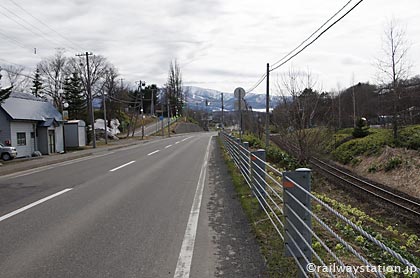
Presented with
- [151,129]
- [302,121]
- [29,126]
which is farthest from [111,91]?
[302,121]

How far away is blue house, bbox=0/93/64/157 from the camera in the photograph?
2947cm

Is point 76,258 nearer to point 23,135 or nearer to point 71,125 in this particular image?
point 23,135

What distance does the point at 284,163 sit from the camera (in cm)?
1880

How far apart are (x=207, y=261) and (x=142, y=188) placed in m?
6.08

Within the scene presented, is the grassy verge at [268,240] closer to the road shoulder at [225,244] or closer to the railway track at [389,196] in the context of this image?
the road shoulder at [225,244]

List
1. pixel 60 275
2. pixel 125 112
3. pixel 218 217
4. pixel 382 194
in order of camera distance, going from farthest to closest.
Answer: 1. pixel 125 112
2. pixel 382 194
3. pixel 218 217
4. pixel 60 275

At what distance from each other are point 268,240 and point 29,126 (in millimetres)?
32014

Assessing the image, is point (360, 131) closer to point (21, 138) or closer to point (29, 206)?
point (21, 138)

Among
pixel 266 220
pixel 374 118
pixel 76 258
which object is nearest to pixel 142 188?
pixel 266 220

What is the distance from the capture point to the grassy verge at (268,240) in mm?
4176

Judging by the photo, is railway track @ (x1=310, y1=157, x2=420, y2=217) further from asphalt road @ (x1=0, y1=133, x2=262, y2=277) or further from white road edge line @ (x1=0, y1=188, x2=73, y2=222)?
white road edge line @ (x1=0, y1=188, x2=73, y2=222)

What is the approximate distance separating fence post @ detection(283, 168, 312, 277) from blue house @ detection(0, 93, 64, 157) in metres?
29.8

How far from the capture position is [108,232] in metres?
6.00

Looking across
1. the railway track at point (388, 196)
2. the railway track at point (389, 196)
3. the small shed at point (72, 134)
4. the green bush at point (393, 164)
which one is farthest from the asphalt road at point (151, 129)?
the railway track at point (388, 196)
